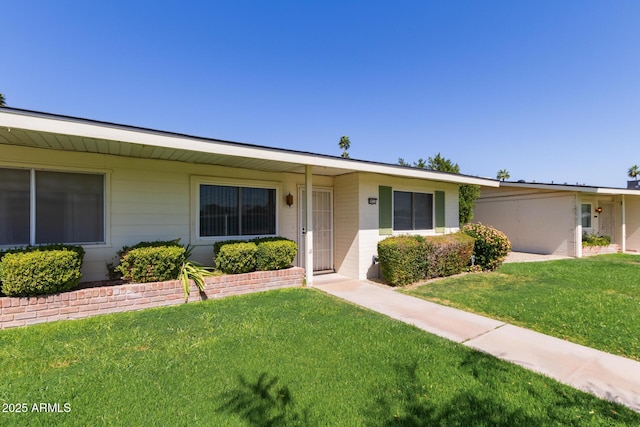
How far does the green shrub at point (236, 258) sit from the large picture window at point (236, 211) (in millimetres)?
924

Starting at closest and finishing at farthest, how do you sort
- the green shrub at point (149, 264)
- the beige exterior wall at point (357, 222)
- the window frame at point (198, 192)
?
the green shrub at point (149, 264), the window frame at point (198, 192), the beige exterior wall at point (357, 222)

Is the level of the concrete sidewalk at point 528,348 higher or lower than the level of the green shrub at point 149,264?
lower

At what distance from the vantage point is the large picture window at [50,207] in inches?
190

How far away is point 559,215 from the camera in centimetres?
1226

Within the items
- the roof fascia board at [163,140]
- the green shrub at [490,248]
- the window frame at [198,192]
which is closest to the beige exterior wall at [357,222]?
the roof fascia board at [163,140]

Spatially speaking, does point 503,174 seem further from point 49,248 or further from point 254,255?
point 49,248

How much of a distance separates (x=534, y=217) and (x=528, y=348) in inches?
472

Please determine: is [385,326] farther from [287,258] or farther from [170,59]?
[170,59]

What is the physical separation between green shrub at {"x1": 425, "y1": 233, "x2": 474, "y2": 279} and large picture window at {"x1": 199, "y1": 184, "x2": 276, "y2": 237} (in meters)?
4.20

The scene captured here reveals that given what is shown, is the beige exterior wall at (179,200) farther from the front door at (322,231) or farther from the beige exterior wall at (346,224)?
the front door at (322,231)

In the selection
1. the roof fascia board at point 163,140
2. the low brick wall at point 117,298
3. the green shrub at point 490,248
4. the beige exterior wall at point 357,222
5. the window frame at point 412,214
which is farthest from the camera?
the green shrub at point 490,248

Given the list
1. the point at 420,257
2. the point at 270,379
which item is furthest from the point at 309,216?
the point at 270,379

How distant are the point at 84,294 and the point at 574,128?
1458cm

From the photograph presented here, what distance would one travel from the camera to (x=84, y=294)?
14.7 ft
